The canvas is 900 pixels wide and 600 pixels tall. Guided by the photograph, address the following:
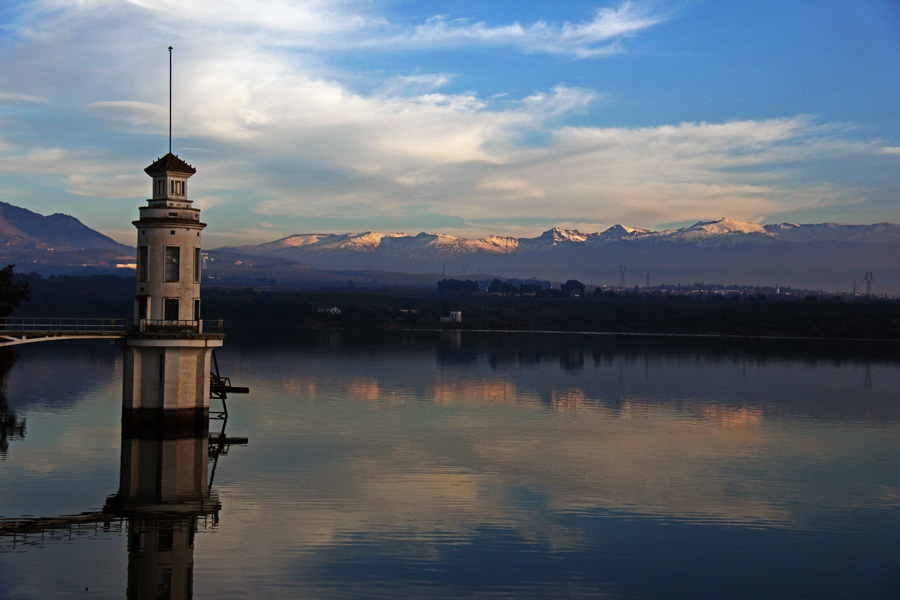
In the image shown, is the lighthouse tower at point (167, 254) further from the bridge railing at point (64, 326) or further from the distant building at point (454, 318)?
the distant building at point (454, 318)

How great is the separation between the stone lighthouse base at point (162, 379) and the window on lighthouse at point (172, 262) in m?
3.04

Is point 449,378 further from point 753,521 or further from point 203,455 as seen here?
point 753,521

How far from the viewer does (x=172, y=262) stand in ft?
137

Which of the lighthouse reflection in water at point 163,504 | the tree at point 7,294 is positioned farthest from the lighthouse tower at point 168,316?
the tree at point 7,294

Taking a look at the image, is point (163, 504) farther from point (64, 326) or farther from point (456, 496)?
point (64, 326)

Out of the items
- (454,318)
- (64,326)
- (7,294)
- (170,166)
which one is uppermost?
(170,166)

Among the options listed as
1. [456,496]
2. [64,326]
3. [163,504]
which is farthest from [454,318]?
[163,504]

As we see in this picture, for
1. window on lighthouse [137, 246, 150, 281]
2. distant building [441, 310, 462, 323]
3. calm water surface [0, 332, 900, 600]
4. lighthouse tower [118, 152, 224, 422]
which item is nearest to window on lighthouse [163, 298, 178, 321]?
lighthouse tower [118, 152, 224, 422]

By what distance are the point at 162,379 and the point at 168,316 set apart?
2883mm

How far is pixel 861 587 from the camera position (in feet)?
76.2

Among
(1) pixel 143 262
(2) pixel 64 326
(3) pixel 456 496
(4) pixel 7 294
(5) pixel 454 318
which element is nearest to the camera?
(3) pixel 456 496

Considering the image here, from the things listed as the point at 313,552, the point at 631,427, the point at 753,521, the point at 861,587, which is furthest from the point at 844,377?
the point at 313,552

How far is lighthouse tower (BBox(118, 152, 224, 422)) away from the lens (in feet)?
132

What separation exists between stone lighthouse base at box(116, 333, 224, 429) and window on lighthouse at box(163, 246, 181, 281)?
3.04 m
